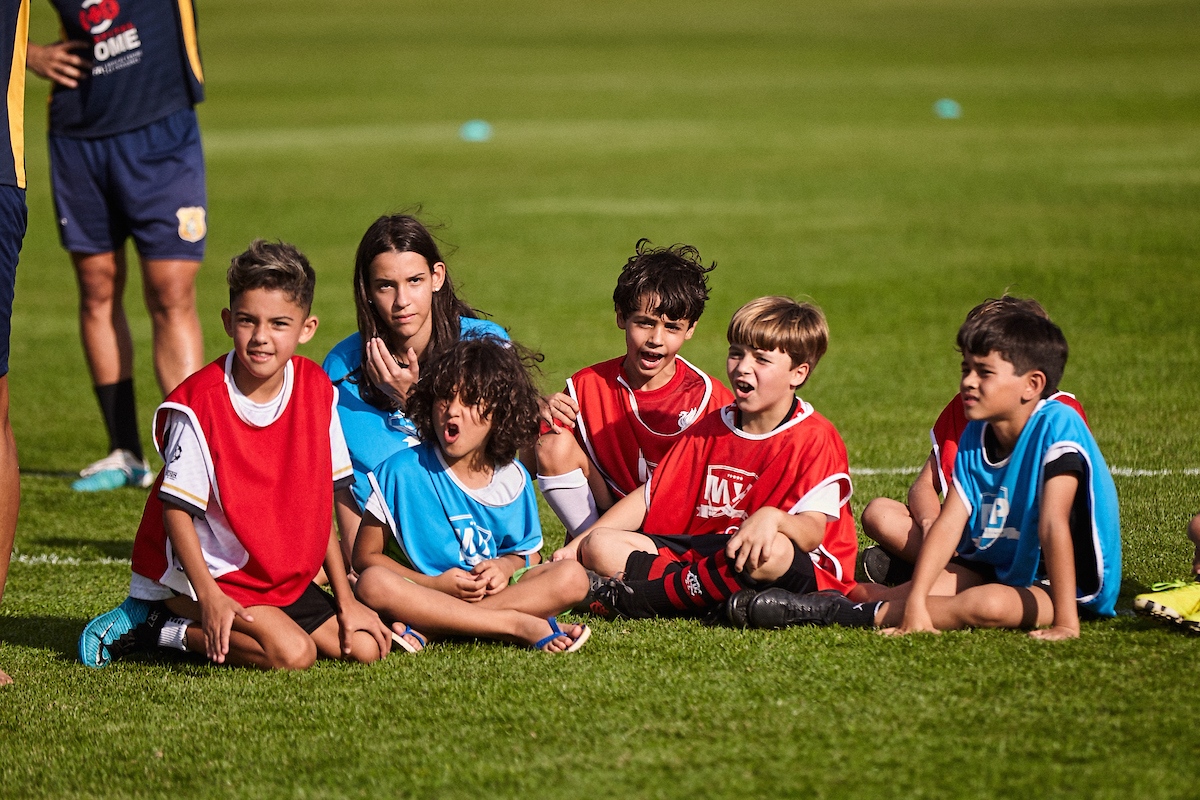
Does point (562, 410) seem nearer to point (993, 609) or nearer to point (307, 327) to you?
point (307, 327)

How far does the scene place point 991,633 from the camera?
4.13 meters

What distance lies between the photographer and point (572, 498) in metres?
5.05

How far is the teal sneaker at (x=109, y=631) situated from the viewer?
430cm

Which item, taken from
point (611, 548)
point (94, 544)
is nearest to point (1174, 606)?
point (611, 548)

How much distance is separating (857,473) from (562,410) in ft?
6.47

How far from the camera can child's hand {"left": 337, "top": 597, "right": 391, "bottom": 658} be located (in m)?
4.19

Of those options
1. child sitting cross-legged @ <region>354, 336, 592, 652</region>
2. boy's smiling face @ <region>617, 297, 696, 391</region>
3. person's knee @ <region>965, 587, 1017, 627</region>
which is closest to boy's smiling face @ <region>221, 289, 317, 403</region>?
child sitting cross-legged @ <region>354, 336, 592, 652</region>

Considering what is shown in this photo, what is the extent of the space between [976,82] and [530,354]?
29.4 metres

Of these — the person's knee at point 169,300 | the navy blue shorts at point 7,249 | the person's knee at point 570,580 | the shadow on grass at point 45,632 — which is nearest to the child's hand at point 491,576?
the person's knee at point 570,580

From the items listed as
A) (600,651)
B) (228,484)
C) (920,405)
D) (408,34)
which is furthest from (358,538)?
(408,34)

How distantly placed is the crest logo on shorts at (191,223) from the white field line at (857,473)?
6.48 feet

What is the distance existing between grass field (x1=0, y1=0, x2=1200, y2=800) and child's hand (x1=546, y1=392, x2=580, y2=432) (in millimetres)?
849

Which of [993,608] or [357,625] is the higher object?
[993,608]

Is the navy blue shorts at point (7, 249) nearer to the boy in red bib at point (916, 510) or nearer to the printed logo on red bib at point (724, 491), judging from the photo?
the printed logo on red bib at point (724, 491)
